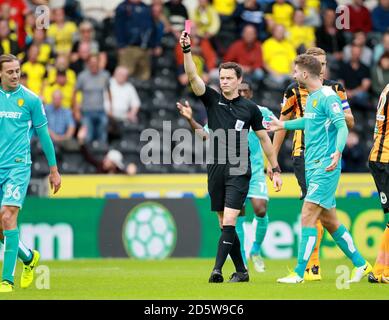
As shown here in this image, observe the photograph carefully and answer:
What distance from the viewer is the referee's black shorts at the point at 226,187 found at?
11.7 meters

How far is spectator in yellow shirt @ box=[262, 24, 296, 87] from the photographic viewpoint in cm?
2178

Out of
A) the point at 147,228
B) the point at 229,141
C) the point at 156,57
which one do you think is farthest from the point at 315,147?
the point at 156,57

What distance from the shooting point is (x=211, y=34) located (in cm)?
2205

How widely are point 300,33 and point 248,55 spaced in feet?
5.17

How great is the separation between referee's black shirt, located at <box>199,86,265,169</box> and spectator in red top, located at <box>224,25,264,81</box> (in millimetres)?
9260

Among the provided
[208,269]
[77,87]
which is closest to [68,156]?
[77,87]

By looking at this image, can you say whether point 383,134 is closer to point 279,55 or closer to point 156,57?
point 279,55

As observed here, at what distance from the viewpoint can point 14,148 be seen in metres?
11.2

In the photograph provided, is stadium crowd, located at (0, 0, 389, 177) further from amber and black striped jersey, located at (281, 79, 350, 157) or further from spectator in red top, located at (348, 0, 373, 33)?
amber and black striped jersey, located at (281, 79, 350, 157)

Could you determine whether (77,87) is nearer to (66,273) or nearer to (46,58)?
(46,58)

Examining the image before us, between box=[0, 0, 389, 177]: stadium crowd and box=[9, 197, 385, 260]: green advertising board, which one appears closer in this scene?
box=[9, 197, 385, 260]: green advertising board

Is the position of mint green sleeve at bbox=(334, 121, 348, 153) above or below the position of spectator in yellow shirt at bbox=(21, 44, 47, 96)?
below

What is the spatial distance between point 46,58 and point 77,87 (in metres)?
0.98

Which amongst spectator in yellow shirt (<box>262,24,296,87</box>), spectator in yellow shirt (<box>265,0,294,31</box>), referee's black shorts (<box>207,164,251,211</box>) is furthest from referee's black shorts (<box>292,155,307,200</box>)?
spectator in yellow shirt (<box>265,0,294,31</box>)
